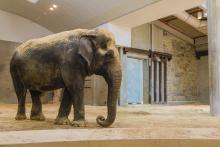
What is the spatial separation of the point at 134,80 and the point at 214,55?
6.37m

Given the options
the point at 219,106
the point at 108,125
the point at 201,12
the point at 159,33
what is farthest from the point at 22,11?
the point at 108,125

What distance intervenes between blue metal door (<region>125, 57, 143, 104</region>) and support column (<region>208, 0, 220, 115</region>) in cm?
567

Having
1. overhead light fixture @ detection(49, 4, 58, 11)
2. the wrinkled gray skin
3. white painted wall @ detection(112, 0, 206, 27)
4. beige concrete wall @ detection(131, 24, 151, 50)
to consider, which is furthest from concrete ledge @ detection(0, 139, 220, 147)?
beige concrete wall @ detection(131, 24, 151, 50)

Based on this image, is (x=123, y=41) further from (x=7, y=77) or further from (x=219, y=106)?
(x=219, y=106)

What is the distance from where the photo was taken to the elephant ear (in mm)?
3468

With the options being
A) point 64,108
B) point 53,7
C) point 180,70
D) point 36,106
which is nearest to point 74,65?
point 64,108

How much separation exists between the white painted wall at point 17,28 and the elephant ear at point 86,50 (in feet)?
27.1

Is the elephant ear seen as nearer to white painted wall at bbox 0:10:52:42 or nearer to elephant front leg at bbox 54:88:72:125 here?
elephant front leg at bbox 54:88:72:125

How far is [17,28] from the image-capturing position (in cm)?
1144

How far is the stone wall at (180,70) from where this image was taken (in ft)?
46.7

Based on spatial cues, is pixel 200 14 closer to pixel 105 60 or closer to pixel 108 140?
pixel 105 60

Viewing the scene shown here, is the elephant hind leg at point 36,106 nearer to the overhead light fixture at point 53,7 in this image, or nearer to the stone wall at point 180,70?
the overhead light fixture at point 53,7

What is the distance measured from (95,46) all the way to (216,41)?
138 inches

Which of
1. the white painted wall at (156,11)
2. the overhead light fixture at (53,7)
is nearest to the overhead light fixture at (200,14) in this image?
the white painted wall at (156,11)
